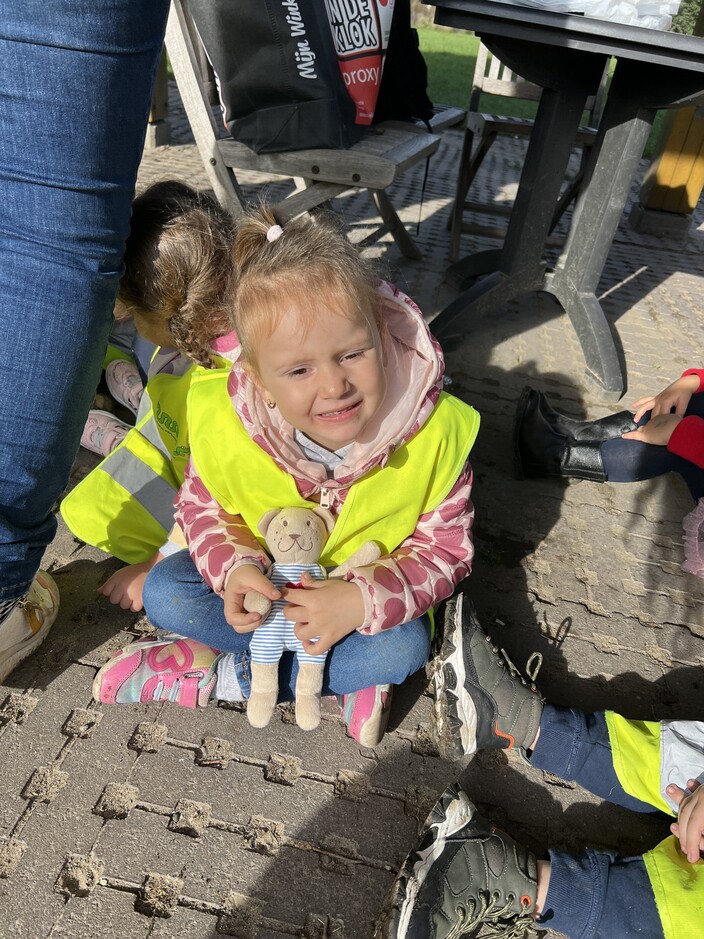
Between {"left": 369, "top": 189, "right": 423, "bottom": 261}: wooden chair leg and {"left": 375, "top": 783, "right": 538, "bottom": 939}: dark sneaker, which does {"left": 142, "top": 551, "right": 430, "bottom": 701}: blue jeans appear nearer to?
{"left": 375, "top": 783, "right": 538, "bottom": 939}: dark sneaker

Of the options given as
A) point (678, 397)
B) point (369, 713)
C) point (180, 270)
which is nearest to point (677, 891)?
point (369, 713)

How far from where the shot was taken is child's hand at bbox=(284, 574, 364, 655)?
135cm

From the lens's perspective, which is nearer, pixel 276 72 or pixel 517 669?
pixel 517 669

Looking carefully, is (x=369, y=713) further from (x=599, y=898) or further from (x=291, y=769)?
(x=599, y=898)

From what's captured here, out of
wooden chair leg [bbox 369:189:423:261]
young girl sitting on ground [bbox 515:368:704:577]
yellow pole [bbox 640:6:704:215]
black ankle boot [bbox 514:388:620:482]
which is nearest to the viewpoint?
young girl sitting on ground [bbox 515:368:704:577]

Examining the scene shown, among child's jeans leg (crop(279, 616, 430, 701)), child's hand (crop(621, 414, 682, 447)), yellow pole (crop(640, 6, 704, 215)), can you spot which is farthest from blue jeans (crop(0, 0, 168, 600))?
yellow pole (crop(640, 6, 704, 215))

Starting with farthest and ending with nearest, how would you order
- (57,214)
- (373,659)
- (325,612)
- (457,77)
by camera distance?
(457,77) → (373,659) → (325,612) → (57,214)

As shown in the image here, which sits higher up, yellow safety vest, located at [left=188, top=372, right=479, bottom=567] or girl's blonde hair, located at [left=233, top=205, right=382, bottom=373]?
girl's blonde hair, located at [left=233, top=205, right=382, bottom=373]

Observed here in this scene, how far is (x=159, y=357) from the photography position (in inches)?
75.0

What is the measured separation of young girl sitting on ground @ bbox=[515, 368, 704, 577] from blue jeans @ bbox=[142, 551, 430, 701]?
102cm

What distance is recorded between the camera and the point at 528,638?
180 cm

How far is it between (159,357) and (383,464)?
87 cm

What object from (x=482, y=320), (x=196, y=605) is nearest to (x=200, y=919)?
(x=196, y=605)

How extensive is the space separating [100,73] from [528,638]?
1.58m
